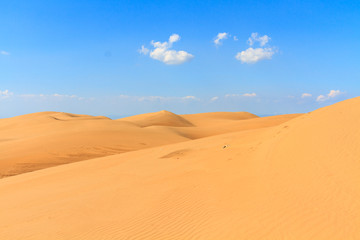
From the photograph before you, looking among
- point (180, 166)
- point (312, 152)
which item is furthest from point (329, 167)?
point (180, 166)

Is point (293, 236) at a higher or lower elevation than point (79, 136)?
lower

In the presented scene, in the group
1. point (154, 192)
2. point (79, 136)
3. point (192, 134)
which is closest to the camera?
point (154, 192)

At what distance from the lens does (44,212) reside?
6.48 meters

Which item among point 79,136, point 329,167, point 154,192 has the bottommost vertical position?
point 154,192

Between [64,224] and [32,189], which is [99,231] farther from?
[32,189]

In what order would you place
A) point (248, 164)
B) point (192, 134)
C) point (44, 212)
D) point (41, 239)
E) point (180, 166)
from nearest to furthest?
point (41, 239), point (44, 212), point (248, 164), point (180, 166), point (192, 134)

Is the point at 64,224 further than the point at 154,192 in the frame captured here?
No

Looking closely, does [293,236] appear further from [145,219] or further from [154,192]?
[154,192]

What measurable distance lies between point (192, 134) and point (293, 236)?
86.7 feet

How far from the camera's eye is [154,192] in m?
7.25

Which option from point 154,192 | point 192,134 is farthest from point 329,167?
point 192,134

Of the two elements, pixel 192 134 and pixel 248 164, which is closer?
pixel 248 164

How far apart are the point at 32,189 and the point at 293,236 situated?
8346mm

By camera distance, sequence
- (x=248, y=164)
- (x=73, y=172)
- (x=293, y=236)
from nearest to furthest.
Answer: (x=293, y=236) < (x=248, y=164) < (x=73, y=172)
